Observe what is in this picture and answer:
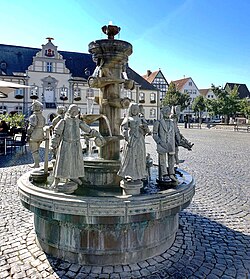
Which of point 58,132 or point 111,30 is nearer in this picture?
point 58,132

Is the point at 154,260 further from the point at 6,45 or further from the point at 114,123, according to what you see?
the point at 6,45

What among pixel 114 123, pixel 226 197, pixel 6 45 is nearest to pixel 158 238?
pixel 114 123

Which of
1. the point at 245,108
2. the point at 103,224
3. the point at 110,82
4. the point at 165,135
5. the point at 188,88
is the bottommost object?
the point at 103,224

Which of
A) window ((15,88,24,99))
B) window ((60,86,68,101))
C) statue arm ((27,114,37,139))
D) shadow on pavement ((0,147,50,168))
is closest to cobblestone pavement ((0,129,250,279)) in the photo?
statue arm ((27,114,37,139))

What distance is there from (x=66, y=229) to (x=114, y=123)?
2.36 m

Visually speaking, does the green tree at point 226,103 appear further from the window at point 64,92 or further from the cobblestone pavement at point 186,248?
the cobblestone pavement at point 186,248

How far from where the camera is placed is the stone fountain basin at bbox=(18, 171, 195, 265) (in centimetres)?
A: 368

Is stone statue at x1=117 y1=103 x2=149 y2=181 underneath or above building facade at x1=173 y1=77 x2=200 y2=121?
underneath

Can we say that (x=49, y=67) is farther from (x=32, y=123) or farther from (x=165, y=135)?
(x=165, y=135)

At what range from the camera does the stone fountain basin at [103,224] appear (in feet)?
12.1

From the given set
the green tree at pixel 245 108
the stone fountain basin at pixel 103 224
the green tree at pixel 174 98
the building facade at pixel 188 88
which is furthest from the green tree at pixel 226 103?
the stone fountain basin at pixel 103 224

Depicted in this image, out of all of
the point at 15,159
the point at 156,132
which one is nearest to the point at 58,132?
the point at 156,132

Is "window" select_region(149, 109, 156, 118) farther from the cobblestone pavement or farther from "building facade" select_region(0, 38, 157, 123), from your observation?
the cobblestone pavement

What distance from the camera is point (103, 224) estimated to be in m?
3.73
